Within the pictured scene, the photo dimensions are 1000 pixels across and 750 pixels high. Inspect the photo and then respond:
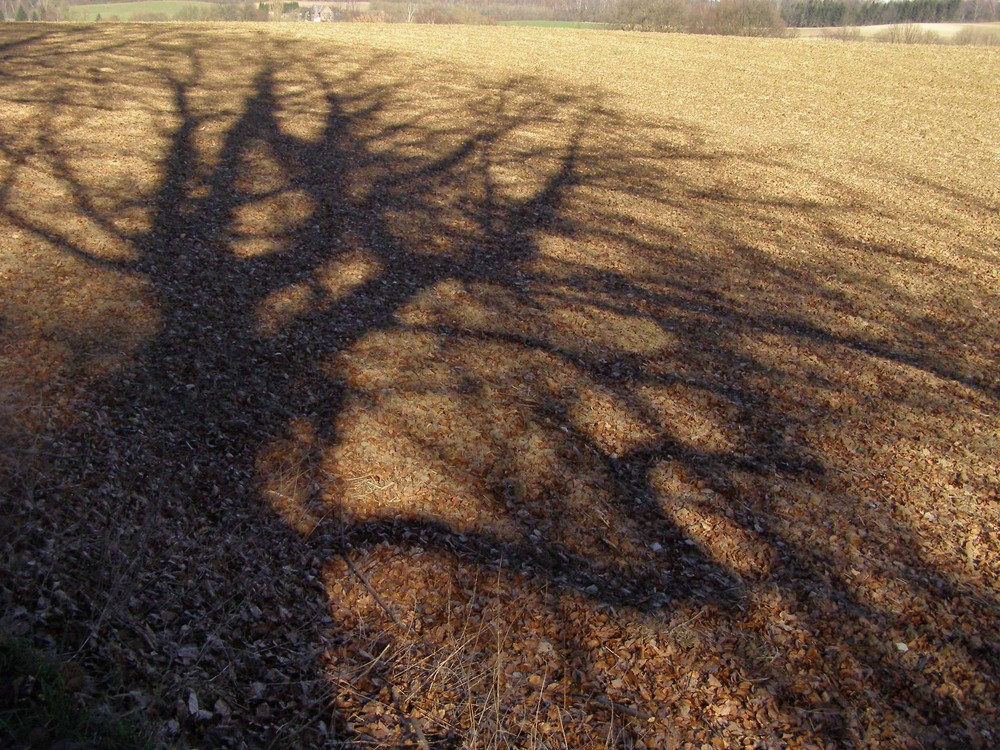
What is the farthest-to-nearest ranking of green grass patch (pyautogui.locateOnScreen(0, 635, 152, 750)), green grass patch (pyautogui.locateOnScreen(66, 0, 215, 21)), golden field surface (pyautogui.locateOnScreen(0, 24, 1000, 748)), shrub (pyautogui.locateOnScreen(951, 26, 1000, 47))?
green grass patch (pyautogui.locateOnScreen(66, 0, 215, 21)) < shrub (pyautogui.locateOnScreen(951, 26, 1000, 47)) < golden field surface (pyautogui.locateOnScreen(0, 24, 1000, 748)) < green grass patch (pyautogui.locateOnScreen(0, 635, 152, 750))

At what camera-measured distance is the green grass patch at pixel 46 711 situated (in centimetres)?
262

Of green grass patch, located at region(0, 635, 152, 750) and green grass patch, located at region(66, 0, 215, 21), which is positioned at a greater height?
green grass patch, located at region(66, 0, 215, 21)

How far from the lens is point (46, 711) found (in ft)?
8.86

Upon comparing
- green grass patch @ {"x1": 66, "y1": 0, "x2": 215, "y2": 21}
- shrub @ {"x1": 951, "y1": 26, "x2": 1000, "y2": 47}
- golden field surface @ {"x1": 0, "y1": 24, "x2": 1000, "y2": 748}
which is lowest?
golden field surface @ {"x1": 0, "y1": 24, "x2": 1000, "y2": 748}

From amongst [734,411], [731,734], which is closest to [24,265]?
[734,411]

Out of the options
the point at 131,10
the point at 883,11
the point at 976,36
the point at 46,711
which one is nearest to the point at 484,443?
the point at 46,711

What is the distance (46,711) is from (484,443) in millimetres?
2600

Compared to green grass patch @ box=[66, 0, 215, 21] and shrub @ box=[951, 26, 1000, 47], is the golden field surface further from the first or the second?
green grass patch @ box=[66, 0, 215, 21]

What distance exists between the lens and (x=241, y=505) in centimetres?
404

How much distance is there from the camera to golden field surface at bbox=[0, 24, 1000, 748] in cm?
327

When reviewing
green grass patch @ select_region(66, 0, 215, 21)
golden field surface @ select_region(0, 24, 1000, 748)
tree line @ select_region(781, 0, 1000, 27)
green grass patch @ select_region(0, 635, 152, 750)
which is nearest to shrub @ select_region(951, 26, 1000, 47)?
tree line @ select_region(781, 0, 1000, 27)

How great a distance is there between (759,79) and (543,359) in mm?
13053

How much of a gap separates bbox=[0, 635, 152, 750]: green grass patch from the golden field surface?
34 millimetres

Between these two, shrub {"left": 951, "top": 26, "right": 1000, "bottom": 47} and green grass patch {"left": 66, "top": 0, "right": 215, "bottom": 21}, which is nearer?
shrub {"left": 951, "top": 26, "right": 1000, "bottom": 47}
